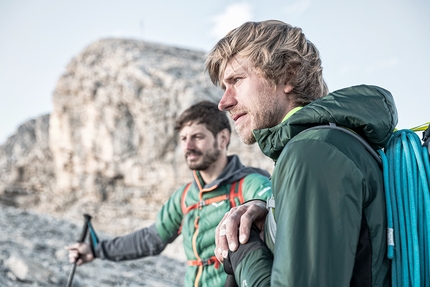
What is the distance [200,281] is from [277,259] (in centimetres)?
236

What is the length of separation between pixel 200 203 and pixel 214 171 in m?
0.48

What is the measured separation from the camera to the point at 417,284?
48.7 inches

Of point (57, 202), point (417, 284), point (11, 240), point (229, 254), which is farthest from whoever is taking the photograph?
point (57, 202)

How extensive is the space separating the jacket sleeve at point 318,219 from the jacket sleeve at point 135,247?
10.0 feet

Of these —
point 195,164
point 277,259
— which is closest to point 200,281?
point 195,164

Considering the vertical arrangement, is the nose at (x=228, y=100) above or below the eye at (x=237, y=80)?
below

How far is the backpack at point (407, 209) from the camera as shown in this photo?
4.17 ft

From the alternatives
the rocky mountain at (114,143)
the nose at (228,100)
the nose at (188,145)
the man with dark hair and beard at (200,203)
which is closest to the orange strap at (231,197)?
the man with dark hair and beard at (200,203)

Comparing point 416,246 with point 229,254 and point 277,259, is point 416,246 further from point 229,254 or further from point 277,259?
point 229,254

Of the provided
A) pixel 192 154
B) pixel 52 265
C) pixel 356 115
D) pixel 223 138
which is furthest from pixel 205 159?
pixel 52 265

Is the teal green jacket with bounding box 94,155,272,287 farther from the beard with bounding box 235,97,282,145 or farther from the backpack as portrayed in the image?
the backpack

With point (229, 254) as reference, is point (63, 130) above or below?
above

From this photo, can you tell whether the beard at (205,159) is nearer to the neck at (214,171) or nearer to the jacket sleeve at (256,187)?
the neck at (214,171)

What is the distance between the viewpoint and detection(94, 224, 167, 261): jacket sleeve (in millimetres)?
4148
